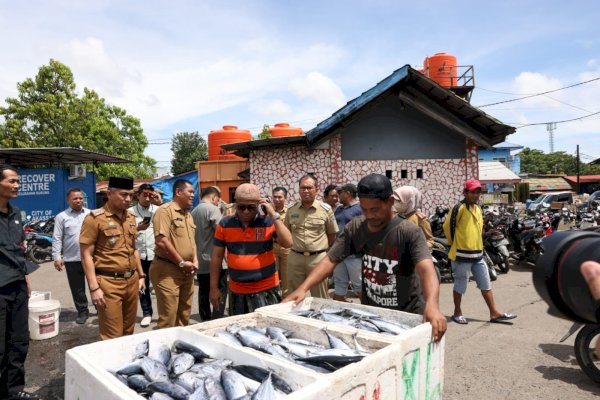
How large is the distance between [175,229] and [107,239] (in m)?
0.77

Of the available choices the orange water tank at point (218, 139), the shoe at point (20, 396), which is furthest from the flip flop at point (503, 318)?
the orange water tank at point (218, 139)

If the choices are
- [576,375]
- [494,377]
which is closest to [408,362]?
→ [494,377]

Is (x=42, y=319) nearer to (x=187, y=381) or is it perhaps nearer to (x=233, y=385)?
(x=187, y=381)

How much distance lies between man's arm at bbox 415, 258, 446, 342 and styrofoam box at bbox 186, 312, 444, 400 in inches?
2.7

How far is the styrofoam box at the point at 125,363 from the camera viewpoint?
1.55 meters

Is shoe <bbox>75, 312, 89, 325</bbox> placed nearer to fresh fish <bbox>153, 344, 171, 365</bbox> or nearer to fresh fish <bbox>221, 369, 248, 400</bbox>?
fresh fish <bbox>153, 344, 171, 365</bbox>

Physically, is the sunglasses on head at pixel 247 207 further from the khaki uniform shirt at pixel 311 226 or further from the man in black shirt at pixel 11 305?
the man in black shirt at pixel 11 305

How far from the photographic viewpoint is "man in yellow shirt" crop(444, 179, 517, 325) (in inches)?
212

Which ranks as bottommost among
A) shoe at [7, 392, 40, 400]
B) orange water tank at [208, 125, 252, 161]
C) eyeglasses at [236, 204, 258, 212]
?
shoe at [7, 392, 40, 400]

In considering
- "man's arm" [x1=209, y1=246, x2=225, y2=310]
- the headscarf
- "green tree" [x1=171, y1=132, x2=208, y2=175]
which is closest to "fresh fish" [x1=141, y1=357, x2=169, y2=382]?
"man's arm" [x1=209, y1=246, x2=225, y2=310]

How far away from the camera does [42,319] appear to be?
5148 millimetres

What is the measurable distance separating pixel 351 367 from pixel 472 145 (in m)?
12.0

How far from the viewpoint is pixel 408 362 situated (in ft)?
6.43

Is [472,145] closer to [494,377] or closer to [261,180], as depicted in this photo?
[261,180]
